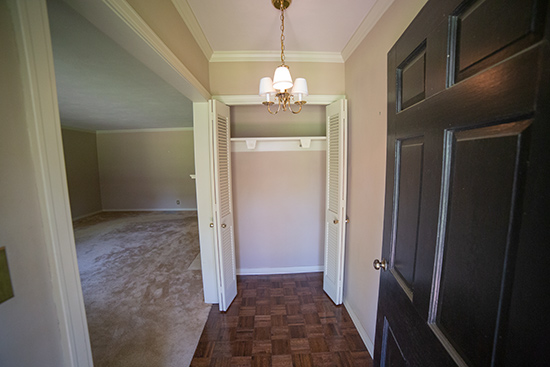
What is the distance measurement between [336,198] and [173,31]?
188cm

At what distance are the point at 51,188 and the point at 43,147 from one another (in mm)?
113

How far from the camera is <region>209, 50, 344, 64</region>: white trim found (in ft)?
6.37

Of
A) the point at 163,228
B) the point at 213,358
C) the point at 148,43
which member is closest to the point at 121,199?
the point at 163,228

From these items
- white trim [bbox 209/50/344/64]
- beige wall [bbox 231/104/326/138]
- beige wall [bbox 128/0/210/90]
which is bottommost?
beige wall [bbox 231/104/326/138]

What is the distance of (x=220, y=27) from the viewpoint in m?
1.57

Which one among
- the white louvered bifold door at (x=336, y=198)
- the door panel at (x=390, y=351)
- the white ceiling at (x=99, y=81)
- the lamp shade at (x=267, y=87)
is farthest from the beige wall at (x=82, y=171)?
the door panel at (x=390, y=351)

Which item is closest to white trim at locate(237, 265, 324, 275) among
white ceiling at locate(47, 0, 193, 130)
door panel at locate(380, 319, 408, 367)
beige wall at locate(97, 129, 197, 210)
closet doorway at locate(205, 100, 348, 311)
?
closet doorway at locate(205, 100, 348, 311)

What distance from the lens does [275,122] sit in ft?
8.37

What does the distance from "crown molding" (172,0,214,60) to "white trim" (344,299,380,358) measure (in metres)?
2.81

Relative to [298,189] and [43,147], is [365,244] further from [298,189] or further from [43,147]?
[43,147]

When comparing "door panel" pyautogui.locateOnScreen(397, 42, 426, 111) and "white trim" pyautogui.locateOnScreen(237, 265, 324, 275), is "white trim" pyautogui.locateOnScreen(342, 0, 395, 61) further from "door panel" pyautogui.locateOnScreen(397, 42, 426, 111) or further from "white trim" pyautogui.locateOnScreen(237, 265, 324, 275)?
"white trim" pyautogui.locateOnScreen(237, 265, 324, 275)

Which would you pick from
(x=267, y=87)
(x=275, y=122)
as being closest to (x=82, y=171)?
(x=275, y=122)

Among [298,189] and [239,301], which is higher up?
[298,189]

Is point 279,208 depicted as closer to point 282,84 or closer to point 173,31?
point 282,84
